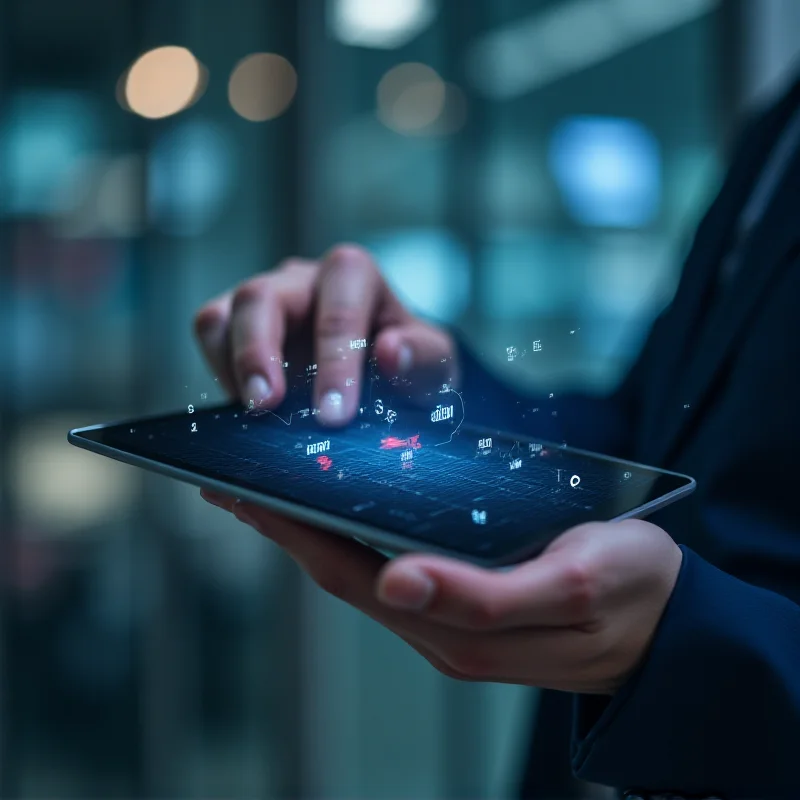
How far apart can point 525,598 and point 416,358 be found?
262 millimetres

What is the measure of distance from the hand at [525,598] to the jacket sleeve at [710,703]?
0.04ft

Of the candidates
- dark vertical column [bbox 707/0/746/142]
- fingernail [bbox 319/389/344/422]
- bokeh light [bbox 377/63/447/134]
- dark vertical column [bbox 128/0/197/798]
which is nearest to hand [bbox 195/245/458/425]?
fingernail [bbox 319/389/344/422]

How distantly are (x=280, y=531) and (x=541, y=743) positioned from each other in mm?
337

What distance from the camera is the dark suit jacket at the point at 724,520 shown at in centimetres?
34

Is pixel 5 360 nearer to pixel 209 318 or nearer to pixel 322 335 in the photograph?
pixel 209 318

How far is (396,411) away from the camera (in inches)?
16.6

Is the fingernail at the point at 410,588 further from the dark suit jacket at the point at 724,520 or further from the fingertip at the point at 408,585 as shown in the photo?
the dark suit jacket at the point at 724,520

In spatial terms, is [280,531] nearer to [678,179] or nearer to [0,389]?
[0,389]

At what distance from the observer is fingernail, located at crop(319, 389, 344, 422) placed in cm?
43


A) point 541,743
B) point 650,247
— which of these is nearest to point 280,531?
point 541,743

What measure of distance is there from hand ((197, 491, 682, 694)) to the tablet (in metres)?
0.02

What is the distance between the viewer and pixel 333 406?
0.44 metres

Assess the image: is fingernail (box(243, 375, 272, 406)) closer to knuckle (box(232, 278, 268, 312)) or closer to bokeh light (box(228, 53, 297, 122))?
knuckle (box(232, 278, 268, 312))

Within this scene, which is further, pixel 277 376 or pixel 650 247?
pixel 650 247
